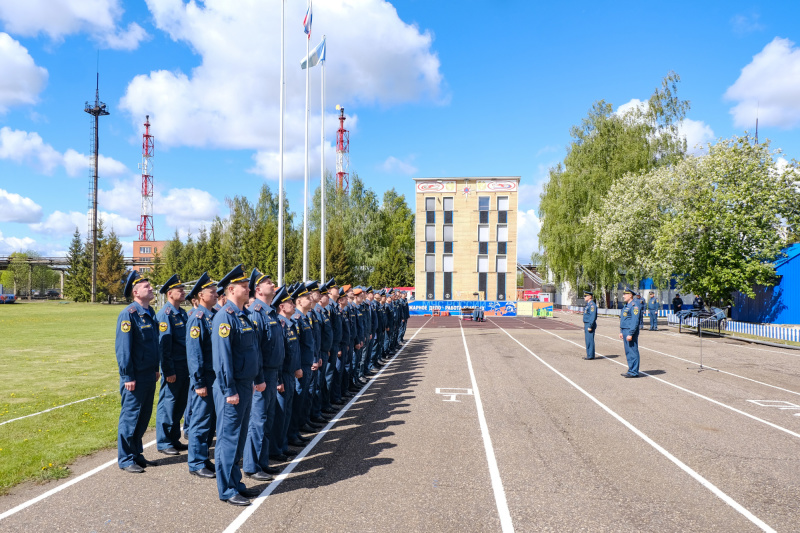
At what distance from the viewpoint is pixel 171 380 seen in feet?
22.9

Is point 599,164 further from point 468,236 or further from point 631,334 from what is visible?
point 631,334

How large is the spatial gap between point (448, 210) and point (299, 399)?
163 feet

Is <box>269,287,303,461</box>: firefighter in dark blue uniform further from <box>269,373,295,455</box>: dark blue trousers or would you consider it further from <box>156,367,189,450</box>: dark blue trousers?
<box>156,367,189,450</box>: dark blue trousers

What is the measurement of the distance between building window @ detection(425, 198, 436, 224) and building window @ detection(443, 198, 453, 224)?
1.18 metres

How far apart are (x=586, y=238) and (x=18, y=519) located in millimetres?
41952

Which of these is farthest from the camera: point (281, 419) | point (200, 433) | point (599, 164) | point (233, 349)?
point (599, 164)

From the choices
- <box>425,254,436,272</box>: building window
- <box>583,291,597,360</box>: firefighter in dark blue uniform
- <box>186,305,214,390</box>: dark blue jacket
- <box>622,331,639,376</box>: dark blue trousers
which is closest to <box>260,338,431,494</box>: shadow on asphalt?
<box>186,305,214,390</box>: dark blue jacket

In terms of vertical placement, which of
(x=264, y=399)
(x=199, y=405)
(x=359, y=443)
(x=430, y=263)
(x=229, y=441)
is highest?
(x=430, y=263)

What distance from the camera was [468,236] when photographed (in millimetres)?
56000

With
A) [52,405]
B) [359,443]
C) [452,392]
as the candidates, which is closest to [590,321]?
[452,392]

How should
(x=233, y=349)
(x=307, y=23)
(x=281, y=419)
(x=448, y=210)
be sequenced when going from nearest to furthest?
(x=233, y=349)
(x=281, y=419)
(x=307, y=23)
(x=448, y=210)

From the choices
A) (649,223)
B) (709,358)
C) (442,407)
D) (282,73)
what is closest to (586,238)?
(649,223)

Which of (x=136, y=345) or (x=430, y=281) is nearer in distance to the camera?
(x=136, y=345)

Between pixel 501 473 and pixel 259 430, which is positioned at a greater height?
pixel 259 430
